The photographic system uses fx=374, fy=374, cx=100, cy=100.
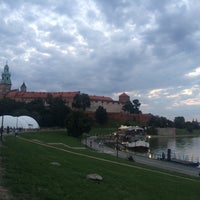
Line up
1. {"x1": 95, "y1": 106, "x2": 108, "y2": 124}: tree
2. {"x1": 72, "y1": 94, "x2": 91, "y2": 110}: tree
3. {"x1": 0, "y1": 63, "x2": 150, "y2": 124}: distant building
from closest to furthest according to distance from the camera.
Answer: {"x1": 95, "y1": 106, "x2": 108, "y2": 124}: tree → {"x1": 72, "y1": 94, "x2": 91, "y2": 110}: tree → {"x1": 0, "y1": 63, "x2": 150, "y2": 124}: distant building

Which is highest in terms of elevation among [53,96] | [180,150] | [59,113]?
[53,96]

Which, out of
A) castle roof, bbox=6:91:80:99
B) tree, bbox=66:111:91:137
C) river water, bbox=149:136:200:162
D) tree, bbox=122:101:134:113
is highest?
castle roof, bbox=6:91:80:99

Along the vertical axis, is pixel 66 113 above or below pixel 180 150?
above

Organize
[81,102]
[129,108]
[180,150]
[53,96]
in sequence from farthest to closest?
[129,108] < [53,96] < [81,102] < [180,150]

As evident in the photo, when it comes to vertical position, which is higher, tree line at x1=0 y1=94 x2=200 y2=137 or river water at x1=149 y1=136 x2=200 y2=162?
tree line at x1=0 y1=94 x2=200 y2=137

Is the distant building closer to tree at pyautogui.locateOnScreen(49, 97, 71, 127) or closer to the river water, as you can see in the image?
tree at pyautogui.locateOnScreen(49, 97, 71, 127)

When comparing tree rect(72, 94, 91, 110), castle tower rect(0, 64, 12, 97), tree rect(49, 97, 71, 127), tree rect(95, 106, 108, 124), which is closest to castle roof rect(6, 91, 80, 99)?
castle tower rect(0, 64, 12, 97)

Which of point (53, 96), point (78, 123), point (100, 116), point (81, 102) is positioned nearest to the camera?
point (78, 123)

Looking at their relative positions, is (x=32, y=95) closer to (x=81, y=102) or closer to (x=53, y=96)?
(x=53, y=96)

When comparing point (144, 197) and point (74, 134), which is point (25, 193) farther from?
point (74, 134)

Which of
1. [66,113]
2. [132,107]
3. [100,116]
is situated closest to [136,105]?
[132,107]

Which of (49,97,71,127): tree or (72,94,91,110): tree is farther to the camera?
(72,94,91,110): tree

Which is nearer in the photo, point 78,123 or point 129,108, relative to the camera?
point 78,123

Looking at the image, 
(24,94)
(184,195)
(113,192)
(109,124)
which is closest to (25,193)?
(113,192)
